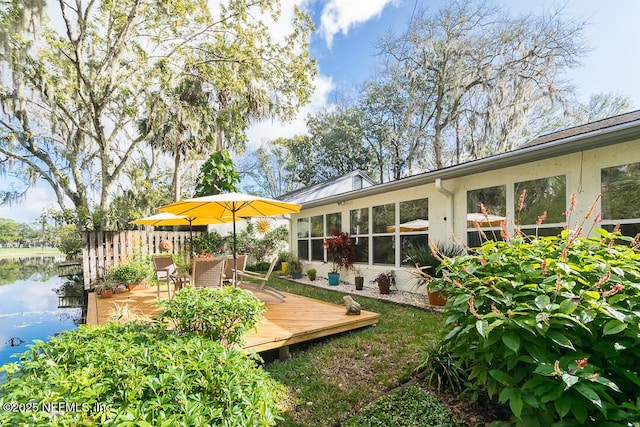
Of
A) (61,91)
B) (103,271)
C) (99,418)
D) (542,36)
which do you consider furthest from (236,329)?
(542,36)

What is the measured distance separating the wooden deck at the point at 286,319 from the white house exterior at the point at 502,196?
260cm

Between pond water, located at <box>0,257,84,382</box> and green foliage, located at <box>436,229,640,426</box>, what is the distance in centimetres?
469

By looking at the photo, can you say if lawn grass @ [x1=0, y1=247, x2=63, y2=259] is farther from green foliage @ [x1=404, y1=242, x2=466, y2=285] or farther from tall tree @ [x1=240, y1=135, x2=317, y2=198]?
green foliage @ [x1=404, y1=242, x2=466, y2=285]

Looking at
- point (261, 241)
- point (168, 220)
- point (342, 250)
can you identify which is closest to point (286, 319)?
point (168, 220)

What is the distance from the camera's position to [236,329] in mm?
2885

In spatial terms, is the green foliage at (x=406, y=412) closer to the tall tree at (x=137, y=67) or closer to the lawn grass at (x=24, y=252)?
the tall tree at (x=137, y=67)

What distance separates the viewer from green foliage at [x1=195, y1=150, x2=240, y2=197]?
11.6m

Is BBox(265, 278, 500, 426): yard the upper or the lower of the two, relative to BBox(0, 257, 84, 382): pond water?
upper

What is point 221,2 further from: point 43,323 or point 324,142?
point 324,142

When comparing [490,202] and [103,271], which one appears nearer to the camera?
[490,202]

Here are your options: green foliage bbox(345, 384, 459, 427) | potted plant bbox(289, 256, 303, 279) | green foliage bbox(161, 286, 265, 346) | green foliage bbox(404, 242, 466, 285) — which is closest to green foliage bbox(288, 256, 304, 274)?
potted plant bbox(289, 256, 303, 279)

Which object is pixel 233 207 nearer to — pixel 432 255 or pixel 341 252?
pixel 432 255

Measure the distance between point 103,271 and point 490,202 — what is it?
32.2 feet

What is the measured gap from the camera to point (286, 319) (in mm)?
4887
